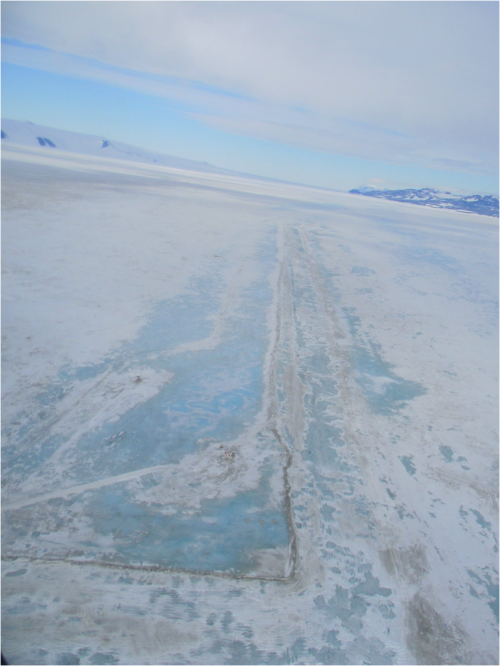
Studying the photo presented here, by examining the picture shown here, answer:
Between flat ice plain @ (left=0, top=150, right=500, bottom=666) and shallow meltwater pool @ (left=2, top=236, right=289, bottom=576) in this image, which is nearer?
flat ice plain @ (left=0, top=150, right=500, bottom=666)

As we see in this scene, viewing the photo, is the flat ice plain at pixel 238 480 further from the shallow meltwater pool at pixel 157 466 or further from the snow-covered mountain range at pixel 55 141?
the snow-covered mountain range at pixel 55 141

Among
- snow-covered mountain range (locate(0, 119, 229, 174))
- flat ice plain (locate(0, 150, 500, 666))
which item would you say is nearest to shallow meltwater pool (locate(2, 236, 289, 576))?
flat ice plain (locate(0, 150, 500, 666))

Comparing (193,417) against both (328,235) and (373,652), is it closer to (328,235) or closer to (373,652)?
(373,652)

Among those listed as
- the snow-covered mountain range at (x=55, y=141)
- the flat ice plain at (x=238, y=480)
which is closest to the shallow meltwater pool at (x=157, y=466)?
the flat ice plain at (x=238, y=480)

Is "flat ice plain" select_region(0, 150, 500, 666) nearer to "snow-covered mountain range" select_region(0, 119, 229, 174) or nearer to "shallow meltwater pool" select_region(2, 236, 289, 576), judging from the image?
"shallow meltwater pool" select_region(2, 236, 289, 576)

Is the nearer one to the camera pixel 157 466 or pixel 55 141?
pixel 157 466

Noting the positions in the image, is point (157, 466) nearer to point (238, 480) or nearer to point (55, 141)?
point (238, 480)

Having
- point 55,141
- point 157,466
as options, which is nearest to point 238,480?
point 157,466

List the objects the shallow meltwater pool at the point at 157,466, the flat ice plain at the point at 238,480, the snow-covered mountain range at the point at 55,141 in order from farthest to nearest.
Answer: the snow-covered mountain range at the point at 55,141, the shallow meltwater pool at the point at 157,466, the flat ice plain at the point at 238,480
